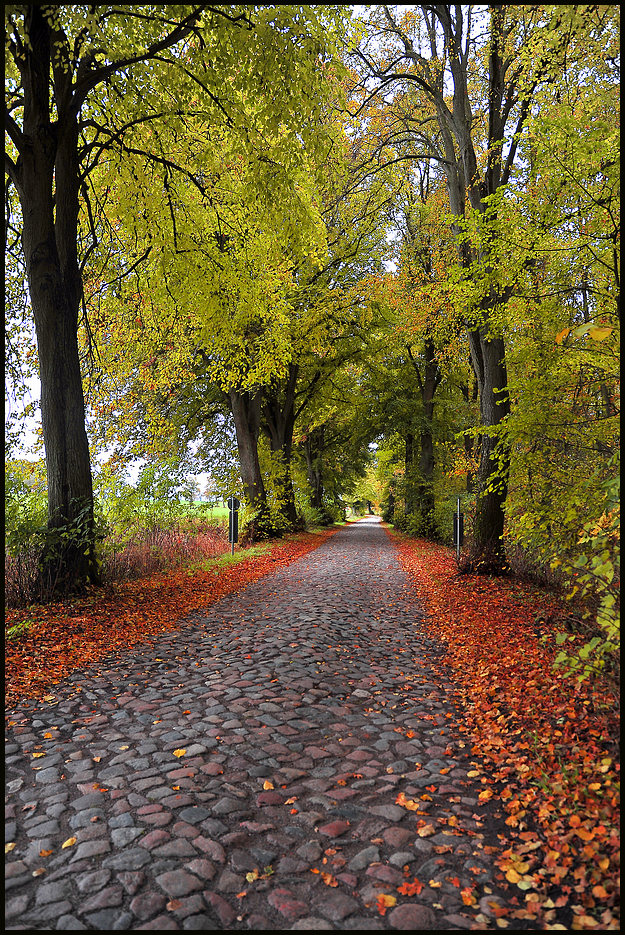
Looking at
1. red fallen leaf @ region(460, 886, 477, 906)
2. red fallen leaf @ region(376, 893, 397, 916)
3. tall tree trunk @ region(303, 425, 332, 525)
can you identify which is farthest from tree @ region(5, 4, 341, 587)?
tall tree trunk @ region(303, 425, 332, 525)

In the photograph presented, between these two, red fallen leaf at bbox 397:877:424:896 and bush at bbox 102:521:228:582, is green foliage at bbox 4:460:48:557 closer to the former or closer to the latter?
bush at bbox 102:521:228:582

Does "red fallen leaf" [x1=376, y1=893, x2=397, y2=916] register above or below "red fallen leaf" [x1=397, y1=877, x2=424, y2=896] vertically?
above

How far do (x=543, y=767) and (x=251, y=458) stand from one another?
47.9 ft

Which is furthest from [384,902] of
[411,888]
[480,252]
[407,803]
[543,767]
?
[480,252]

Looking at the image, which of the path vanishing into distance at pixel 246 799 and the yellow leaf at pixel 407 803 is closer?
the path vanishing into distance at pixel 246 799

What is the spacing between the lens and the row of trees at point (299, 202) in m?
6.43

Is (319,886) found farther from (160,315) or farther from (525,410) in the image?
(160,315)

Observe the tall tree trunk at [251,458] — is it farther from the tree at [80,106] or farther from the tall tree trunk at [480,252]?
the tree at [80,106]

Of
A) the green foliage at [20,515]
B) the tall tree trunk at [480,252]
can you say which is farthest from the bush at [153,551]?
the tall tree trunk at [480,252]

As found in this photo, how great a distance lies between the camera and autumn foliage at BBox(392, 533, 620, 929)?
8.23ft

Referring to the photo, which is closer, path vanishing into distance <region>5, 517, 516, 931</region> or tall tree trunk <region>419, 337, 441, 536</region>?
path vanishing into distance <region>5, 517, 516, 931</region>

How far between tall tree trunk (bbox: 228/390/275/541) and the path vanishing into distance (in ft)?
37.0

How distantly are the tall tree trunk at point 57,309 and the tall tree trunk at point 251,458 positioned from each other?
8988mm

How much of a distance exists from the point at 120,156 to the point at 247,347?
6.87m
